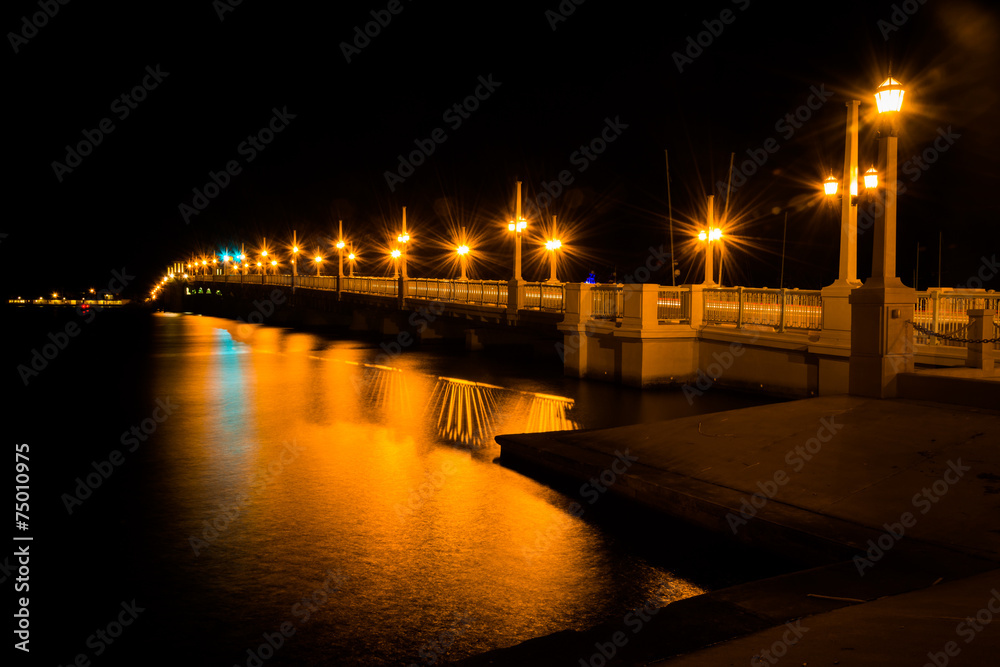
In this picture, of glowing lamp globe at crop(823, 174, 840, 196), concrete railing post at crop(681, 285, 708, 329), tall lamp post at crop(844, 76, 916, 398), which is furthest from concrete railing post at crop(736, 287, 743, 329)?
tall lamp post at crop(844, 76, 916, 398)

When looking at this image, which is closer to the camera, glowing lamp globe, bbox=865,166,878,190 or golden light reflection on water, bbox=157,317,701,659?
golden light reflection on water, bbox=157,317,701,659

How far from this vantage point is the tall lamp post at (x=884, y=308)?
11.7 metres

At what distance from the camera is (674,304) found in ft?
66.2

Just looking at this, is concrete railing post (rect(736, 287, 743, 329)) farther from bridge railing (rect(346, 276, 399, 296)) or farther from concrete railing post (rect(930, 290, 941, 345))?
bridge railing (rect(346, 276, 399, 296))

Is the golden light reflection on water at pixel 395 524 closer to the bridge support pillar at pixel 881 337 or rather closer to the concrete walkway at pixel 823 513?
the concrete walkway at pixel 823 513

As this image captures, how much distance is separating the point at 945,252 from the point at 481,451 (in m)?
44.2

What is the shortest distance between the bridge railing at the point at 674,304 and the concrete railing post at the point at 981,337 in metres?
8.05

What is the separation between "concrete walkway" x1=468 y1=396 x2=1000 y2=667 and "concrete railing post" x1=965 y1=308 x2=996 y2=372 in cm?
195

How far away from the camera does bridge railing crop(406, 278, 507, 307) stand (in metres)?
29.7

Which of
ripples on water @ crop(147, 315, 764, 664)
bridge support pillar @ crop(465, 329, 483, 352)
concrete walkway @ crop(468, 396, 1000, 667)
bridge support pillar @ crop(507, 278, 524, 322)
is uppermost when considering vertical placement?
bridge support pillar @ crop(507, 278, 524, 322)

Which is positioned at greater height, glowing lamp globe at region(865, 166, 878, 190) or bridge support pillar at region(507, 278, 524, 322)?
glowing lamp globe at region(865, 166, 878, 190)

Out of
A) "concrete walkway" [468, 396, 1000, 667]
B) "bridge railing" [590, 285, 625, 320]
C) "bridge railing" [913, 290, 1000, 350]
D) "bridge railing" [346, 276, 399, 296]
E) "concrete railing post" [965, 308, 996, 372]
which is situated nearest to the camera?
"concrete walkway" [468, 396, 1000, 667]

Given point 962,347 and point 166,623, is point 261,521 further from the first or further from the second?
point 962,347

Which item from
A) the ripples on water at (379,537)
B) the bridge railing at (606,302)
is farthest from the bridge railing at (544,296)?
the ripples on water at (379,537)
